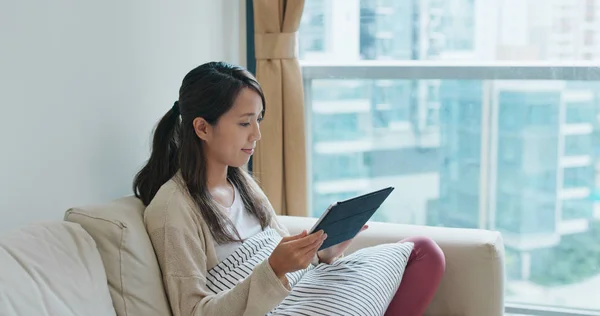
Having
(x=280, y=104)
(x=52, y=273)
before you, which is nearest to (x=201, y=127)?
(x=52, y=273)

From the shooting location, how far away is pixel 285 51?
2.92 metres

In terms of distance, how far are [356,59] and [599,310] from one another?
1.29 meters

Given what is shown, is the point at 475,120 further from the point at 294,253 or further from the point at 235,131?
the point at 294,253

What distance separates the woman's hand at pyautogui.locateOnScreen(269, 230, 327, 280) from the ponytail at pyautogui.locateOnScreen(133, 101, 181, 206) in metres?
0.47

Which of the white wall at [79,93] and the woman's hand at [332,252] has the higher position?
the white wall at [79,93]

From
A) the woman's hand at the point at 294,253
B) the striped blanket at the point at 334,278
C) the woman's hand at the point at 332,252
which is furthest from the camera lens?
the woman's hand at the point at 332,252

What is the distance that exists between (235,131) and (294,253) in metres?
0.43

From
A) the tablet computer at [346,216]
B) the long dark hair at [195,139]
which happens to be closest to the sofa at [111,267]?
the long dark hair at [195,139]

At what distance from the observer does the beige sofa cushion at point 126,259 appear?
1714 millimetres

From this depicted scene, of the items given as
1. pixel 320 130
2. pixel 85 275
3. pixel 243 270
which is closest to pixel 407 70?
pixel 320 130

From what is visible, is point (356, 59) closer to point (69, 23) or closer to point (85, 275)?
point (69, 23)

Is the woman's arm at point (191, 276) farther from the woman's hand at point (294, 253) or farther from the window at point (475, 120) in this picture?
the window at point (475, 120)

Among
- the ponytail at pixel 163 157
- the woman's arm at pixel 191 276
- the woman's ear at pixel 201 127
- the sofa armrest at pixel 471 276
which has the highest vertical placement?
the woman's ear at pixel 201 127

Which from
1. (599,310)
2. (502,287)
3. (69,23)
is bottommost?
(599,310)
